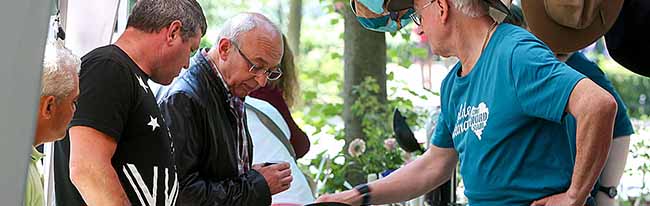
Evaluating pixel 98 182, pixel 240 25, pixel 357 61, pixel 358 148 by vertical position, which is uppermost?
pixel 240 25

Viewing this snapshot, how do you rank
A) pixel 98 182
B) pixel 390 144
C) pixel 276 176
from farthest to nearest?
pixel 390 144 < pixel 276 176 < pixel 98 182

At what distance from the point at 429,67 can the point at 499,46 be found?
6163 millimetres

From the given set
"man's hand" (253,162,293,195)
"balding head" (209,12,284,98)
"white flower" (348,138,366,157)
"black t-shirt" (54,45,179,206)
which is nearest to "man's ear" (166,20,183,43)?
"black t-shirt" (54,45,179,206)

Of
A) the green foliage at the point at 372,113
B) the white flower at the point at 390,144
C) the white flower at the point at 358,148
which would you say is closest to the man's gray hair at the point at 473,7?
the white flower at the point at 390,144

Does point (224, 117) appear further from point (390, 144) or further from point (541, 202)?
point (390, 144)

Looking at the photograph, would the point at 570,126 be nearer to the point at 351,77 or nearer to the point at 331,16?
the point at 351,77

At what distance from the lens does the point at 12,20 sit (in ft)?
3.42

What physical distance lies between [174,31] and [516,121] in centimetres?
87

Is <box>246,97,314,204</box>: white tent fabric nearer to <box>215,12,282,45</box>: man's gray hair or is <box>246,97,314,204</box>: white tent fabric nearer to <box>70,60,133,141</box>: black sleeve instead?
<box>215,12,282,45</box>: man's gray hair

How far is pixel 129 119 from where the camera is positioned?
2.47m

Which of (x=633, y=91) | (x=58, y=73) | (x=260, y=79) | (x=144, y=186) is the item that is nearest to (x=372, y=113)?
(x=633, y=91)

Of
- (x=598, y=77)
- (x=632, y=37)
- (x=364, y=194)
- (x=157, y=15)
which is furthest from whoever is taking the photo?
(x=598, y=77)

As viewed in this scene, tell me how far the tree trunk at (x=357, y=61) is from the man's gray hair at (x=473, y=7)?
4.37m

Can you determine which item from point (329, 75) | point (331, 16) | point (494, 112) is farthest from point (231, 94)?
point (331, 16)
